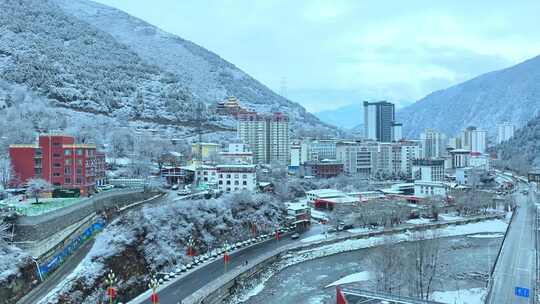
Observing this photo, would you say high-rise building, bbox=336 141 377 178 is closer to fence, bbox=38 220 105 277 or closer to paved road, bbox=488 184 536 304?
paved road, bbox=488 184 536 304

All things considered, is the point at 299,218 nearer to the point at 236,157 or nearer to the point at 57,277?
the point at 236,157

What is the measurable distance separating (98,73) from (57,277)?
5602cm

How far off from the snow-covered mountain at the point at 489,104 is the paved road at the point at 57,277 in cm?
14410

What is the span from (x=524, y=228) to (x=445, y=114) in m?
168

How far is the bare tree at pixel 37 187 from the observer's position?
20328 mm

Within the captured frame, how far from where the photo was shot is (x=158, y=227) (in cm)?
2131

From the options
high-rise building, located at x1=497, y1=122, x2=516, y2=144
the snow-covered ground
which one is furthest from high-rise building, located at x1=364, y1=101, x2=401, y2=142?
the snow-covered ground

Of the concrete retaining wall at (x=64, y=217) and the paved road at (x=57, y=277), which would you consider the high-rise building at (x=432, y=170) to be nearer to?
the concrete retaining wall at (x=64, y=217)

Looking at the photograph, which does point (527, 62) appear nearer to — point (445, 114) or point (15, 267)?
point (445, 114)

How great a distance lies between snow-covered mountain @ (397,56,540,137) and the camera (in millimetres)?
148750

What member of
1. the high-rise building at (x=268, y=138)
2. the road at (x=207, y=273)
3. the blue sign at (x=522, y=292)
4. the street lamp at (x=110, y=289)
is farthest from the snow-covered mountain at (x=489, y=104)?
the street lamp at (x=110, y=289)

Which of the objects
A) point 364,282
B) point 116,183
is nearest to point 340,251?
point 364,282

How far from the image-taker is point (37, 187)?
66.7ft

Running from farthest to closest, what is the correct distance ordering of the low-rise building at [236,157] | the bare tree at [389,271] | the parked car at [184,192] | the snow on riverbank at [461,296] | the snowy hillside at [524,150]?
the snowy hillside at [524,150] < the low-rise building at [236,157] < the parked car at [184,192] < the bare tree at [389,271] < the snow on riverbank at [461,296]
